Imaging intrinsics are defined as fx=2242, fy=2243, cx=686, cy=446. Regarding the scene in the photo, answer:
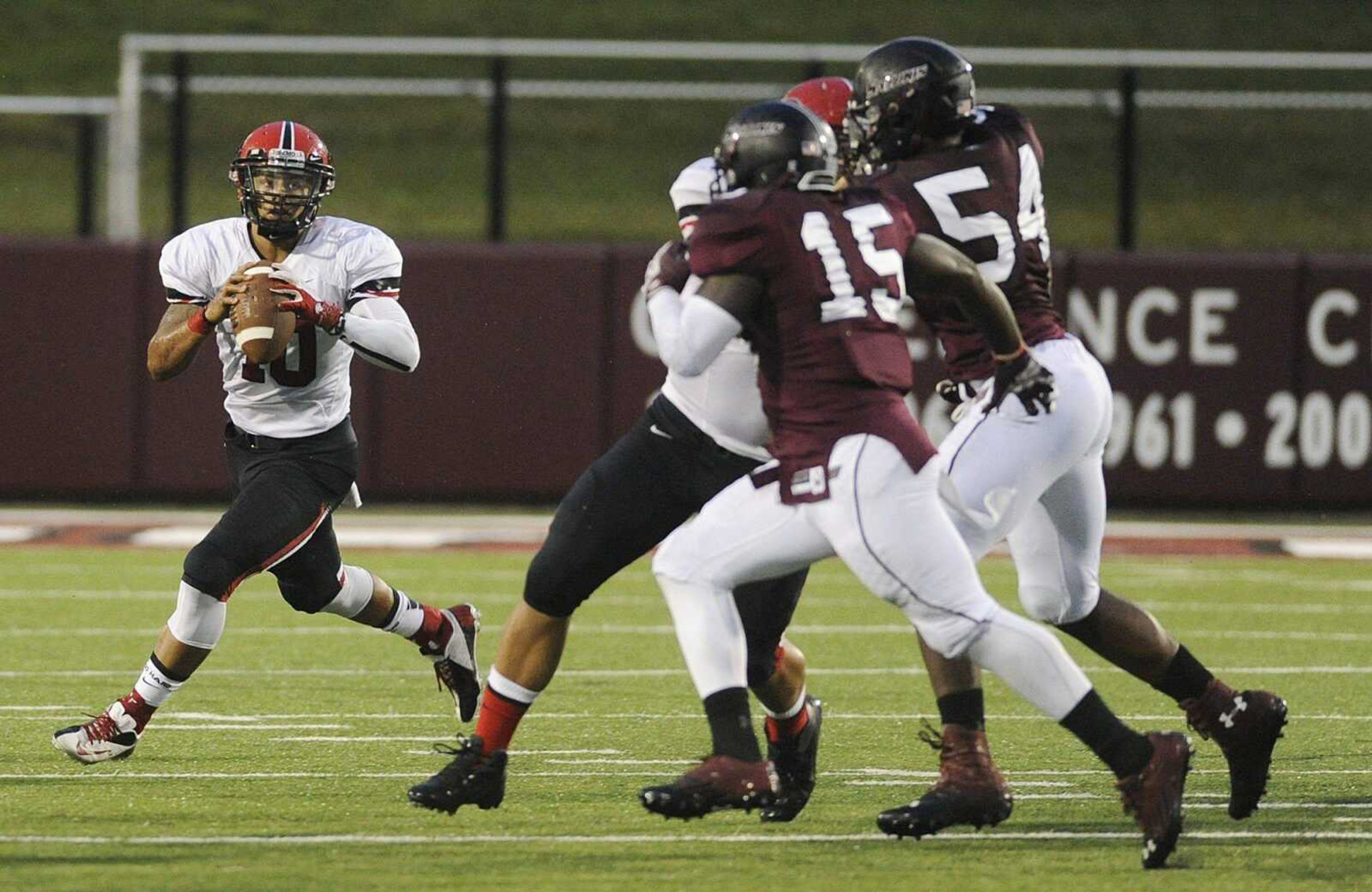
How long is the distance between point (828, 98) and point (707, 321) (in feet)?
3.35

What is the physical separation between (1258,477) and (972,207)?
25.2 feet

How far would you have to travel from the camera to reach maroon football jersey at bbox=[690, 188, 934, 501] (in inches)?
170

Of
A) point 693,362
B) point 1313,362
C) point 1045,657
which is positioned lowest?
point 1313,362

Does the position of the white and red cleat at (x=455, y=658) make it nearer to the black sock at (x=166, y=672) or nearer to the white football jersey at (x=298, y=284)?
the white football jersey at (x=298, y=284)

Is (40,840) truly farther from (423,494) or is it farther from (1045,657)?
Answer: (423,494)

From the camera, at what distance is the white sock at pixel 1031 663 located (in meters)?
4.33

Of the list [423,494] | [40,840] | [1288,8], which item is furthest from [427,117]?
[40,840]

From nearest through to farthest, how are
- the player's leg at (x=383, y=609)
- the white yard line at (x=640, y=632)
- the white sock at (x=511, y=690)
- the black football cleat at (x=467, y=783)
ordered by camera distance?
the black football cleat at (x=467, y=783) < the white sock at (x=511, y=690) < the player's leg at (x=383, y=609) < the white yard line at (x=640, y=632)

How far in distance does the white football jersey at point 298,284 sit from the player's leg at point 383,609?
31 cm

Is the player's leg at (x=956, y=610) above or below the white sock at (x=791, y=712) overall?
→ above

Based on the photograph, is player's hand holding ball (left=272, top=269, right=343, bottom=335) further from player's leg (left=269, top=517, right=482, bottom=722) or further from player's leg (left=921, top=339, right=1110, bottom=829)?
player's leg (left=921, top=339, right=1110, bottom=829)

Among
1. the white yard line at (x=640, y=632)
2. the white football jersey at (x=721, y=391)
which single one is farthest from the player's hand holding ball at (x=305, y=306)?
the white yard line at (x=640, y=632)

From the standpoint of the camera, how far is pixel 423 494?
477 inches

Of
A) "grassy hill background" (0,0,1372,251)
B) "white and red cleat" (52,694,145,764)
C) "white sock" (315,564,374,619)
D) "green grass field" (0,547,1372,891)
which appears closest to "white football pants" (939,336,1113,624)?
"green grass field" (0,547,1372,891)
